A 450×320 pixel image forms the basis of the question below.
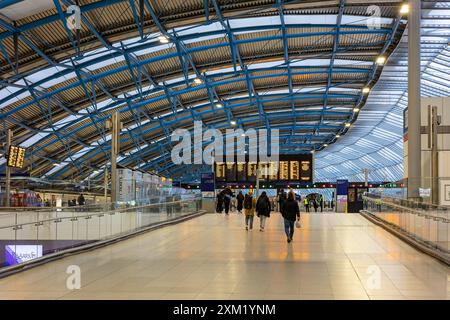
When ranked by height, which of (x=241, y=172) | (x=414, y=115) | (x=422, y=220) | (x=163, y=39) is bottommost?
(x=422, y=220)

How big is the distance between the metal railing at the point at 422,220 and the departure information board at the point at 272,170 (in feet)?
69.9

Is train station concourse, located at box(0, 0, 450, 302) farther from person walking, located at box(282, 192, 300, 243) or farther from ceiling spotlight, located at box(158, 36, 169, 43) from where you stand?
ceiling spotlight, located at box(158, 36, 169, 43)

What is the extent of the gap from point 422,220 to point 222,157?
106ft

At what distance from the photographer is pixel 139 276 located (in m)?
10.6

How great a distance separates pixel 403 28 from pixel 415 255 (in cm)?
2002

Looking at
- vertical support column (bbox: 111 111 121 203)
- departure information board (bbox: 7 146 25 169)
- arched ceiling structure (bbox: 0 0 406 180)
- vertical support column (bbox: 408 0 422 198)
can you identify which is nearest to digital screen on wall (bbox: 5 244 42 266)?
vertical support column (bbox: 111 111 121 203)

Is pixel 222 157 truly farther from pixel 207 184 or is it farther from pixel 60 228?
pixel 60 228

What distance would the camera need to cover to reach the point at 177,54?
34219 millimetres

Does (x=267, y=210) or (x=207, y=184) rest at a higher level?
(x=207, y=184)

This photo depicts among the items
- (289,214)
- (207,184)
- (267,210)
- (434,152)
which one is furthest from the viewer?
(207,184)

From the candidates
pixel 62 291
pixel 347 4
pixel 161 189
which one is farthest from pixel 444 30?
pixel 62 291

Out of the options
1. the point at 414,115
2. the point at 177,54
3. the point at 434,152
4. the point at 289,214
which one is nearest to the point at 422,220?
the point at 289,214

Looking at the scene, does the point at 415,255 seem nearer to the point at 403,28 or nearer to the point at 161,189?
the point at 161,189

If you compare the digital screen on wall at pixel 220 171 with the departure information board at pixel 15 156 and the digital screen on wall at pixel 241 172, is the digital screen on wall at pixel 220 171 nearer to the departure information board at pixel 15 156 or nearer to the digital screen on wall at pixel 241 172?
the digital screen on wall at pixel 241 172
